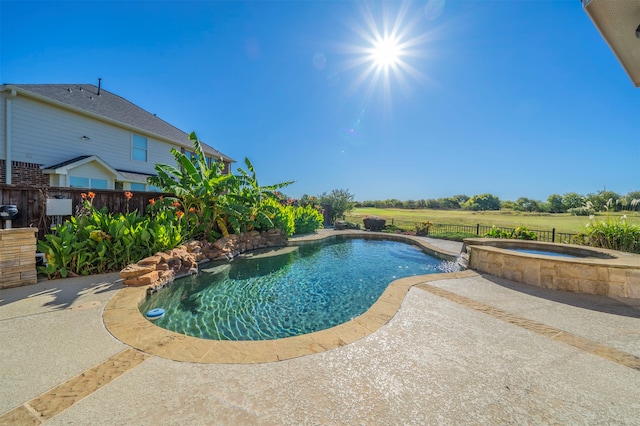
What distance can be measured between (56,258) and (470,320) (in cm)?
788

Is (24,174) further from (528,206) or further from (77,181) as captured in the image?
(528,206)

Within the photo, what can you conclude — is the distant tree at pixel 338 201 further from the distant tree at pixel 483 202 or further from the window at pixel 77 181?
the distant tree at pixel 483 202

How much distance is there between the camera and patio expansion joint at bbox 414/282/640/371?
2577 mm

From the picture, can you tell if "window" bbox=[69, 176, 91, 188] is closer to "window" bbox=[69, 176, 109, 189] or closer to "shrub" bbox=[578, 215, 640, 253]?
"window" bbox=[69, 176, 109, 189]

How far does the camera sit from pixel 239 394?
6.43ft

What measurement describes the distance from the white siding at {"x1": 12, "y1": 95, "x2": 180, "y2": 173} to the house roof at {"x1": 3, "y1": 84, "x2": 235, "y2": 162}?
49 centimetres

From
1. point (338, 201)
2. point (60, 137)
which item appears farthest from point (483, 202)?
point (60, 137)

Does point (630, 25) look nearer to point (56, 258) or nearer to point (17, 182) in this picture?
point (56, 258)

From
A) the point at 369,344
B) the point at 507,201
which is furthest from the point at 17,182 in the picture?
the point at 507,201

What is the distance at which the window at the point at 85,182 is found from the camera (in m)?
10.5

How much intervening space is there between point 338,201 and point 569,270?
16.0m

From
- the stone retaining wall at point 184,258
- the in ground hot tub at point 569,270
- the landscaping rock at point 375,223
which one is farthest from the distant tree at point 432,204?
the stone retaining wall at point 184,258

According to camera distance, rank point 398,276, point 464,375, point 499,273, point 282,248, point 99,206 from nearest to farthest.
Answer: point 464,375
point 499,273
point 398,276
point 99,206
point 282,248

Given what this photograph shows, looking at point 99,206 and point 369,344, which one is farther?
point 99,206
